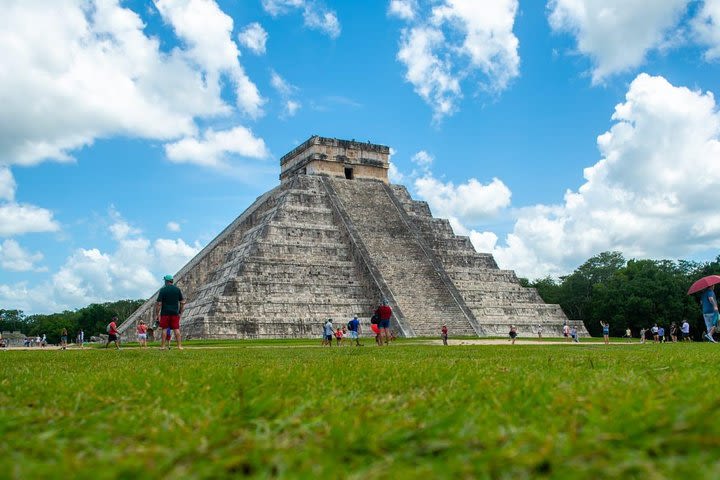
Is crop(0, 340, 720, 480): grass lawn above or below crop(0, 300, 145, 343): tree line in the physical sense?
below

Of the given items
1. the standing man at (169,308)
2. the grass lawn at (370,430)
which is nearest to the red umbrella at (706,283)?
the standing man at (169,308)

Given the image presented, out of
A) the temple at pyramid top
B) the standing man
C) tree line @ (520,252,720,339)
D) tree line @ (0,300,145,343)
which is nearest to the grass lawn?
the standing man

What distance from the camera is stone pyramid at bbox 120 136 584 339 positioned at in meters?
25.7

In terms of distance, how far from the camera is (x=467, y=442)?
92.5 inches

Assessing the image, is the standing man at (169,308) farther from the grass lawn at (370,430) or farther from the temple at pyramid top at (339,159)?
the temple at pyramid top at (339,159)

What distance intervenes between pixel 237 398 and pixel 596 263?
67172 millimetres

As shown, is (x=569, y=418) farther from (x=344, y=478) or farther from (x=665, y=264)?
(x=665, y=264)

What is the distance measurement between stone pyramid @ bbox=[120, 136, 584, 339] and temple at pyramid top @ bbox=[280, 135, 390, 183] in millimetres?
Result: 59

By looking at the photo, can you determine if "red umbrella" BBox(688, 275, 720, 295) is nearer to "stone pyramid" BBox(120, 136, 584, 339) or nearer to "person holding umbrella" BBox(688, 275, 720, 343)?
"person holding umbrella" BBox(688, 275, 720, 343)

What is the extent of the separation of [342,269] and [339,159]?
9442mm

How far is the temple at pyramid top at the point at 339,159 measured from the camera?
35.7 meters

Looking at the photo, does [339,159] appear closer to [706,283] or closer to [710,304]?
[706,283]

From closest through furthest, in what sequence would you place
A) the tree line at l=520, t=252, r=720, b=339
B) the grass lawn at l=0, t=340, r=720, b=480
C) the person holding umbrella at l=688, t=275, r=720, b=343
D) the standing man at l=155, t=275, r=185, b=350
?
the grass lawn at l=0, t=340, r=720, b=480
the standing man at l=155, t=275, r=185, b=350
the person holding umbrella at l=688, t=275, r=720, b=343
the tree line at l=520, t=252, r=720, b=339

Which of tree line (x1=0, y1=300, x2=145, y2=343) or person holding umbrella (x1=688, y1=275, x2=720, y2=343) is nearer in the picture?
person holding umbrella (x1=688, y1=275, x2=720, y2=343)
